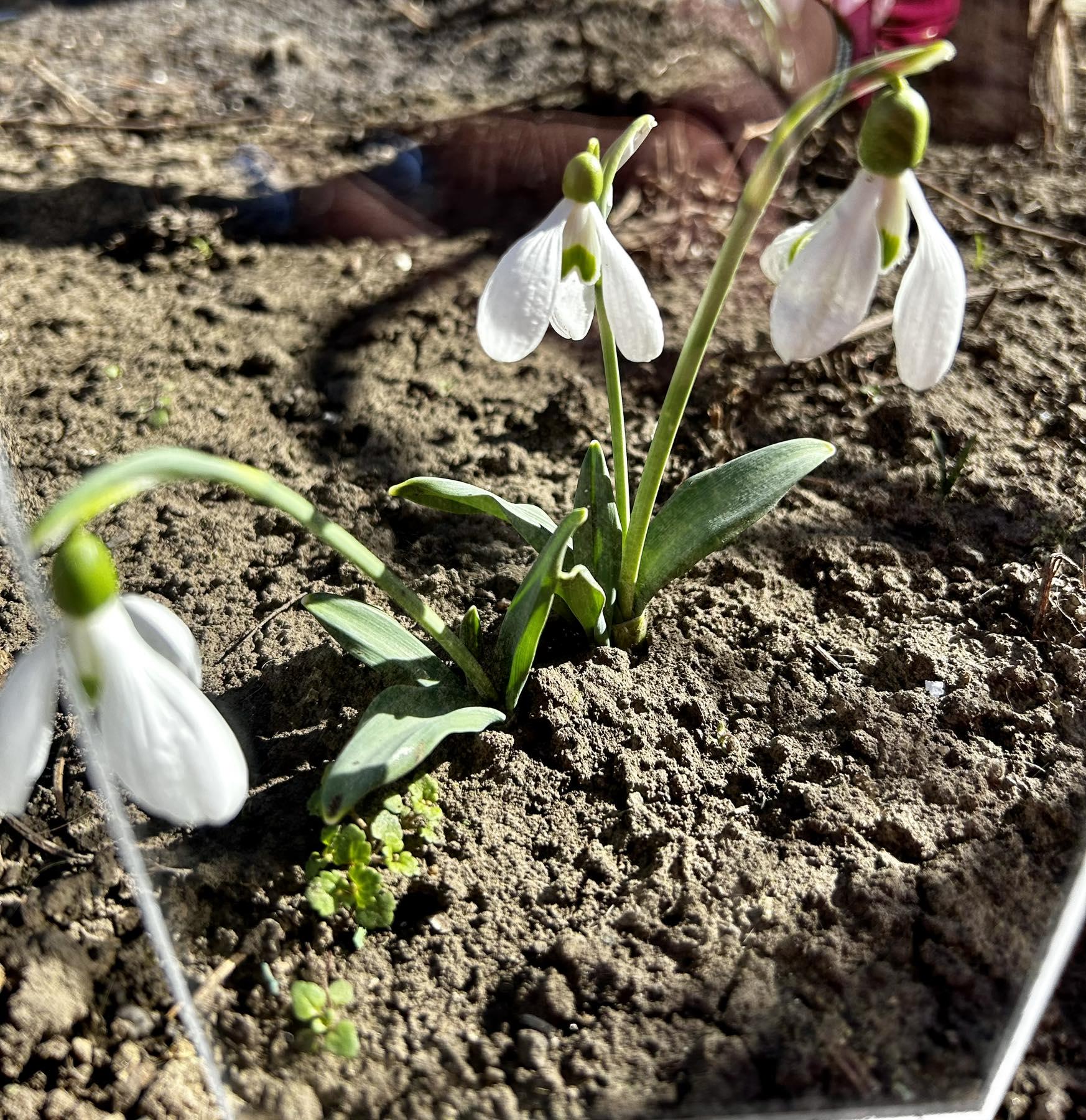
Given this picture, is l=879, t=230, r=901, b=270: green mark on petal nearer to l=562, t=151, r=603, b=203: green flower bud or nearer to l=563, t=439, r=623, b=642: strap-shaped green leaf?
l=562, t=151, r=603, b=203: green flower bud

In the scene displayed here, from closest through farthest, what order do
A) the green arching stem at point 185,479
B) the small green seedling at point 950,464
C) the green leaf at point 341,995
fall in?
the green arching stem at point 185,479, the green leaf at point 341,995, the small green seedling at point 950,464

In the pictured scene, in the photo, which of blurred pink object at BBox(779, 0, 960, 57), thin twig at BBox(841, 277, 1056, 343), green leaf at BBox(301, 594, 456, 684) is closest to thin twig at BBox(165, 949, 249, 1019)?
green leaf at BBox(301, 594, 456, 684)

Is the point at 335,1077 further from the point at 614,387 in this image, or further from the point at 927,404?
the point at 927,404

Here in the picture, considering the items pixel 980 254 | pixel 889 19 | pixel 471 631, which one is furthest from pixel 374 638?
pixel 889 19

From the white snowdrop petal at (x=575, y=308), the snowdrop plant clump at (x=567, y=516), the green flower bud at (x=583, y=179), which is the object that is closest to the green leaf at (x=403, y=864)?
the snowdrop plant clump at (x=567, y=516)

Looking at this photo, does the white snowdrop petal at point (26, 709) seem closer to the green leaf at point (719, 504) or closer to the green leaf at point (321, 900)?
the green leaf at point (321, 900)

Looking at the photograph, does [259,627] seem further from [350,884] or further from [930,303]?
[930,303]

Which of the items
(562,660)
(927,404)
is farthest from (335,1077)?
(927,404)
